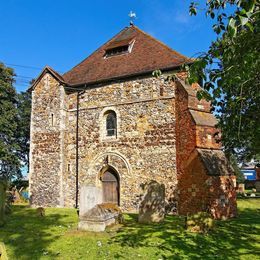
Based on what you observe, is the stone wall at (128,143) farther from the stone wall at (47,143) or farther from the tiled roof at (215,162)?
the tiled roof at (215,162)

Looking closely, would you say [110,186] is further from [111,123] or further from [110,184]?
[111,123]

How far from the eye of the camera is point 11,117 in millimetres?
31438

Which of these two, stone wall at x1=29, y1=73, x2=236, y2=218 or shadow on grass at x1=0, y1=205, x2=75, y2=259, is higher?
stone wall at x1=29, y1=73, x2=236, y2=218

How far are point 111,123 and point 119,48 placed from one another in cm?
540

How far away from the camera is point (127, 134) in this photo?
57.5ft

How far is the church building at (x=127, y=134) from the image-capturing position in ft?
48.9

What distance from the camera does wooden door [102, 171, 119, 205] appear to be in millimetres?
17828

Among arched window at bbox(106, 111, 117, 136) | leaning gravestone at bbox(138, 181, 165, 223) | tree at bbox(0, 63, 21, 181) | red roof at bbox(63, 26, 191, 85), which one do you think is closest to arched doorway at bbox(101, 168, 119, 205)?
arched window at bbox(106, 111, 117, 136)

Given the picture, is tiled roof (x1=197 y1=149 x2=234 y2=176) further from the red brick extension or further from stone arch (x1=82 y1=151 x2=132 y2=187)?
stone arch (x1=82 y1=151 x2=132 y2=187)

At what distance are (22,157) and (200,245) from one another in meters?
28.4

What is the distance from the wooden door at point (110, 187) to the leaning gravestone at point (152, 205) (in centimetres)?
505

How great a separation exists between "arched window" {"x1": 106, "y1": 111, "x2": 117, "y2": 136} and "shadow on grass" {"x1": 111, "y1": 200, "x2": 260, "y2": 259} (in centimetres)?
683

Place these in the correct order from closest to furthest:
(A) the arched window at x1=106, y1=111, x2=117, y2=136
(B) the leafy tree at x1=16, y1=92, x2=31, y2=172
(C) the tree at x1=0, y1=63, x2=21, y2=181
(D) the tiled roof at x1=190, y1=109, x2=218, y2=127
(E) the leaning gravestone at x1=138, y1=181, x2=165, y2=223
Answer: (E) the leaning gravestone at x1=138, y1=181, x2=165, y2=223 → (D) the tiled roof at x1=190, y1=109, x2=218, y2=127 → (A) the arched window at x1=106, y1=111, x2=117, y2=136 → (C) the tree at x1=0, y1=63, x2=21, y2=181 → (B) the leafy tree at x1=16, y1=92, x2=31, y2=172

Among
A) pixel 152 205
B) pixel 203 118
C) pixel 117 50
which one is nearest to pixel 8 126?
pixel 117 50
